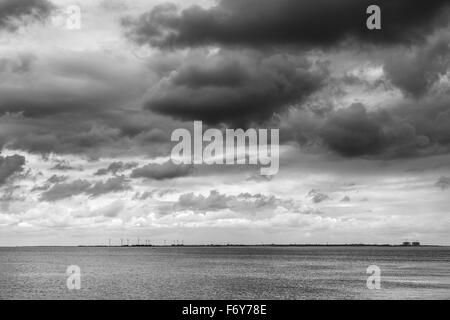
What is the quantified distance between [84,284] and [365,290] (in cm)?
5502

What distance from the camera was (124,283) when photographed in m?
105

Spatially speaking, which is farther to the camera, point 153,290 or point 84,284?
point 84,284

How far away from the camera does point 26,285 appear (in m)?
102
